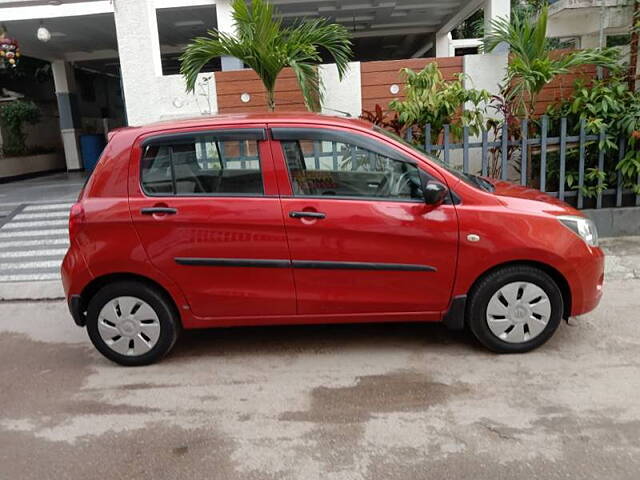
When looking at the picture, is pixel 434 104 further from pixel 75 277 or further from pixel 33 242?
pixel 33 242

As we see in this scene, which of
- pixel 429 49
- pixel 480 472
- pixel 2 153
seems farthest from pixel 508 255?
pixel 2 153

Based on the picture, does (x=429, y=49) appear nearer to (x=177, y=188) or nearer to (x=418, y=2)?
(x=418, y=2)

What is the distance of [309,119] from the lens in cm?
→ 378

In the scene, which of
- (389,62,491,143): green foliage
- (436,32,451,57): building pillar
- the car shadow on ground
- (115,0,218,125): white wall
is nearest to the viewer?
the car shadow on ground

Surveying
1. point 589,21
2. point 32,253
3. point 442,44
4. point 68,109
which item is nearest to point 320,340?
point 32,253

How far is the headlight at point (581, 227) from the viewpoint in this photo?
3.68m

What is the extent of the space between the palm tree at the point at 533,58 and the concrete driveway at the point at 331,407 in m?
2.93

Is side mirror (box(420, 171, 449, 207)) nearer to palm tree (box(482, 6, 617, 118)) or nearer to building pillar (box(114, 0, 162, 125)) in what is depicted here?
palm tree (box(482, 6, 617, 118))

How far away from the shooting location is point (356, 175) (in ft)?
12.4

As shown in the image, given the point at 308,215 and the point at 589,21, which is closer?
the point at 308,215

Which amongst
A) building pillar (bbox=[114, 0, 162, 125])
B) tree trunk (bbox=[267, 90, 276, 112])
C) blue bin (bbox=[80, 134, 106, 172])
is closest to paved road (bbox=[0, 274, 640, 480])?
tree trunk (bbox=[267, 90, 276, 112])

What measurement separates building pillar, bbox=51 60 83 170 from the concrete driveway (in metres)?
11.5

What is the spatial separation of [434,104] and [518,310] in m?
3.35

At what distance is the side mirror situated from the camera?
3.53 meters
